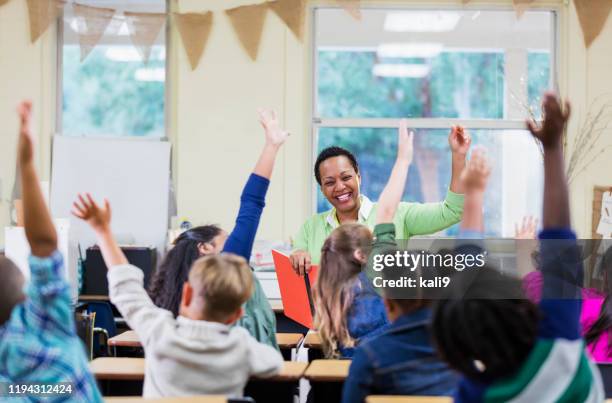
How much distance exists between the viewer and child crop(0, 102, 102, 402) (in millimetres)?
1494

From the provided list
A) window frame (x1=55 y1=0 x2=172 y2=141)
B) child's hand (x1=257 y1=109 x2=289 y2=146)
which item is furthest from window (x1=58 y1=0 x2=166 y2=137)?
child's hand (x1=257 y1=109 x2=289 y2=146)

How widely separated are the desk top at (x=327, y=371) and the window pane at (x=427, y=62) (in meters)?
3.75

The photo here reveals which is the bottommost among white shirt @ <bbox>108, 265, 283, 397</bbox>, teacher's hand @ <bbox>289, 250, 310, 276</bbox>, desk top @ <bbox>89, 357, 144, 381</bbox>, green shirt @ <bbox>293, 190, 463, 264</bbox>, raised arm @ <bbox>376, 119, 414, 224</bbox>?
desk top @ <bbox>89, 357, 144, 381</bbox>

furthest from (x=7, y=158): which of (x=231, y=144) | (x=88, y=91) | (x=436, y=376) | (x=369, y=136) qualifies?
(x=436, y=376)

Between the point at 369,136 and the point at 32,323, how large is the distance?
14.5ft

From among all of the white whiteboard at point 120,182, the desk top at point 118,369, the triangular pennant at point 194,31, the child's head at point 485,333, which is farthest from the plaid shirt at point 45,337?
the triangular pennant at point 194,31

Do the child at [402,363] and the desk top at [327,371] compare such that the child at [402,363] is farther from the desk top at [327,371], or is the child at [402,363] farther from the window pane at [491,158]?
the window pane at [491,158]

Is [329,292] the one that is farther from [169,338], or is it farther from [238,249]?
[169,338]

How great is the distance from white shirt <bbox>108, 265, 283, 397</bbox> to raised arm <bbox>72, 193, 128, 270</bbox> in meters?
0.03

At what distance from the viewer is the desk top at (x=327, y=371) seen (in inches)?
78.3

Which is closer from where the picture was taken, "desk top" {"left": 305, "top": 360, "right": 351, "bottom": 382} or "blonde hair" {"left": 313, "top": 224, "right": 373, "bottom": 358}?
"desk top" {"left": 305, "top": 360, "right": 351, "bottom": 382}

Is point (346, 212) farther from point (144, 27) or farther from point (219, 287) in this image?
point (144, 27)

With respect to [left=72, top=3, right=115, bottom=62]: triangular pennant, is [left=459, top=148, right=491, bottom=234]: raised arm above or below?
below

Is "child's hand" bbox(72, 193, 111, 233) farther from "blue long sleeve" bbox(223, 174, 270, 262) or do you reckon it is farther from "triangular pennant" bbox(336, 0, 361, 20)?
"triangular pennant" bbox(336, 0, 361, 20)
